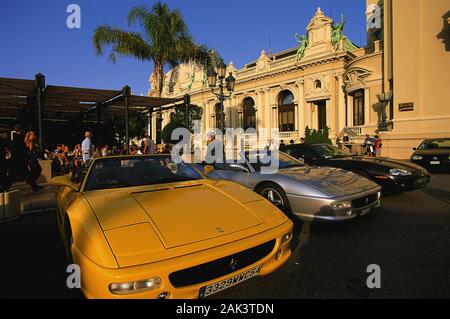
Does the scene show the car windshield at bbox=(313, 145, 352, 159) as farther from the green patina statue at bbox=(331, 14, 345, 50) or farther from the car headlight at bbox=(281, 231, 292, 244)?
the green patina statue at bbox=(331, 14, 345, 50)

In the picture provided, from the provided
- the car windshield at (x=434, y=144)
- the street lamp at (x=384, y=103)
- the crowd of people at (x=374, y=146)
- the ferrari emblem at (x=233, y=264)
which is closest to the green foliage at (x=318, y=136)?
the street lamp at (x=384, y=103)

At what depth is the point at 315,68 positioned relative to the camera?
92.5ft

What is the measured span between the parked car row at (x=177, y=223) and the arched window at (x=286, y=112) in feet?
93.6

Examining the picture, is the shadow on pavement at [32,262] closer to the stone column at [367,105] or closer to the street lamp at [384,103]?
the street lamp at [384,103]

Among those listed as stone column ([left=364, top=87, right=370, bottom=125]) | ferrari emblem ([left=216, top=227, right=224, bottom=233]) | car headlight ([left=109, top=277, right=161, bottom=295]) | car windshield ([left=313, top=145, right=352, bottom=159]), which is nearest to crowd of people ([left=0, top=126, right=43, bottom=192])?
car headlight ([left=109, top=277, right=161, bottom=295])

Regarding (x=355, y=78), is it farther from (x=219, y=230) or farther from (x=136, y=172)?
(x=219, y=230)

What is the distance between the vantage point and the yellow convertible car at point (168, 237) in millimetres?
1874

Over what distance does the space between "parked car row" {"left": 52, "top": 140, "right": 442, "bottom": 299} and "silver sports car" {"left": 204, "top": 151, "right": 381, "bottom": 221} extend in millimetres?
15

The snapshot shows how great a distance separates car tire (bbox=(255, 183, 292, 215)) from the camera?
13.8 feet

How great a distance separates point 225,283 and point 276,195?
247cm

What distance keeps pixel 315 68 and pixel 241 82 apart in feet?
33.9
